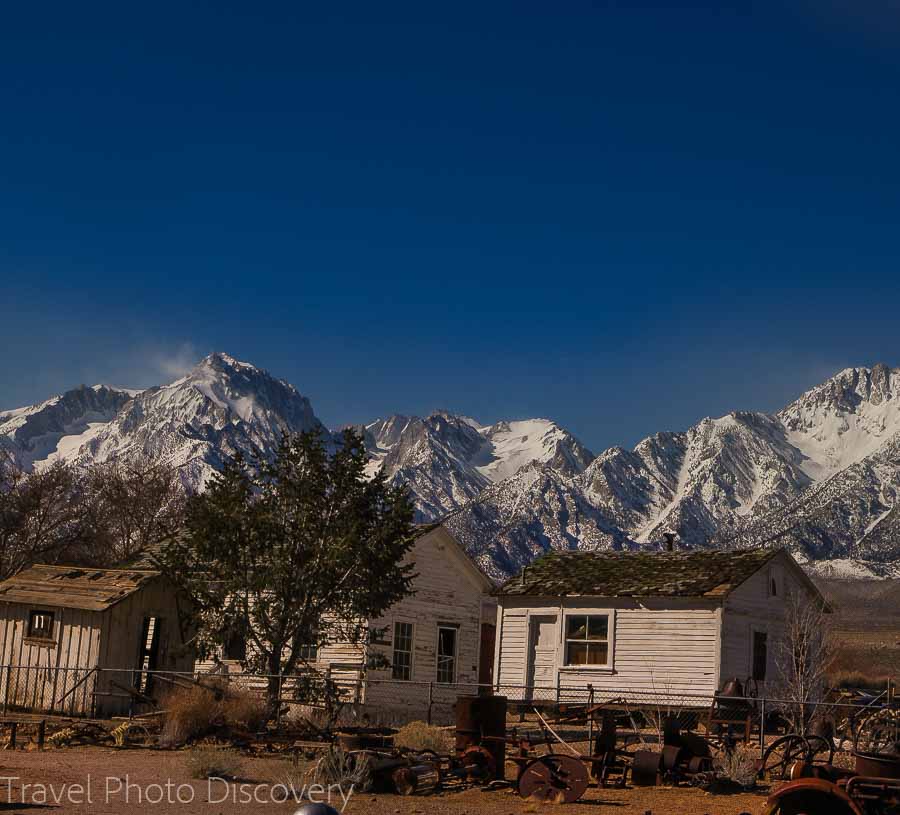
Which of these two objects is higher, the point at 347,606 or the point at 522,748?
the point at 347,606

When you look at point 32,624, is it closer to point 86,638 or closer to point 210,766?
point 86,638

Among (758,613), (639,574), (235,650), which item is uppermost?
(639,574)

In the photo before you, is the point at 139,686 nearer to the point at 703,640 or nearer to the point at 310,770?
the point at 310,770

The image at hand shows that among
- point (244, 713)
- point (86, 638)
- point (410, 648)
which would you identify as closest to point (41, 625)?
point (86, 638)

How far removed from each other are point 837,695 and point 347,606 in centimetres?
1603

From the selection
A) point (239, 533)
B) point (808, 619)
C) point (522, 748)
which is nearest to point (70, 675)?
point (239, 533)

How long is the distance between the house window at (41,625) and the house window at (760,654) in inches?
695

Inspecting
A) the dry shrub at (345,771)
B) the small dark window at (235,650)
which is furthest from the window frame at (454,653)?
the dry shrub at (345,771)

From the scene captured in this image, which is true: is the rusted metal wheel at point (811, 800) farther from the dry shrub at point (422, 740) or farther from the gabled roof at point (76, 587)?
the gabled roof at point (76, 587)

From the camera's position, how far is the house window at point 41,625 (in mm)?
28938

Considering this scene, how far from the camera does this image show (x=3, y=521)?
201 ft

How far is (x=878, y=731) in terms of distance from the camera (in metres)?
22.4

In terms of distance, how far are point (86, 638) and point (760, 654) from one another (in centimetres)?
1720

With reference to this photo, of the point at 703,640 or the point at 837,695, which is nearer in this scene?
the point at 703,640
